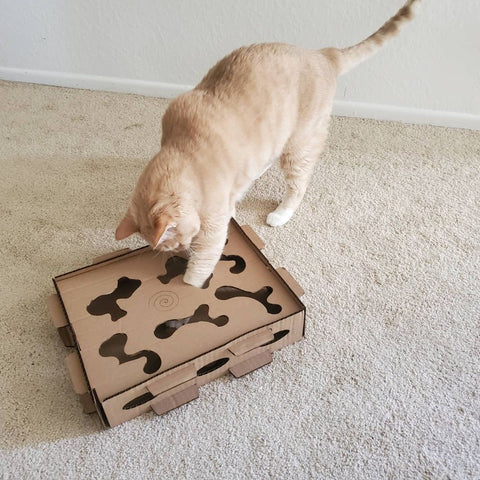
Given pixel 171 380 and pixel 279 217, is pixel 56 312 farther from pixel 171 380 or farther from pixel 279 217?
pixel 279 217

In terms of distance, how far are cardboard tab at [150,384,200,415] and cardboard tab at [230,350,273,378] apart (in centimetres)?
10

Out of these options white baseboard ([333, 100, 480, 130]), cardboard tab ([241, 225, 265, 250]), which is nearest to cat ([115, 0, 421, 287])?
cardboard tab ([241, 225, 265, 250])

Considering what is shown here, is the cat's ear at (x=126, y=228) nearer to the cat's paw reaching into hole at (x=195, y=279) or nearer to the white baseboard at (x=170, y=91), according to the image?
the cat's paw reaching into hole at (x=195, y=279)

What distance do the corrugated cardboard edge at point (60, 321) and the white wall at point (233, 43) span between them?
1.11m

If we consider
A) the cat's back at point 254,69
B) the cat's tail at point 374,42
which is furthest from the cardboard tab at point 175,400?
the cat's tail at point 374,42

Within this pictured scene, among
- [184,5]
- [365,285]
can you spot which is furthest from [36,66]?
[365,285]

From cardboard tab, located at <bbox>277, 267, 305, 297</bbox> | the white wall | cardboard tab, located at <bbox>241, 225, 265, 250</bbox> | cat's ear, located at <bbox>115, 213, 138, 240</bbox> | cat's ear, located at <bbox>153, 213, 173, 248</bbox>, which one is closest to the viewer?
cat's ear, located at <bbox>153, 213, 173, 248</bbox>

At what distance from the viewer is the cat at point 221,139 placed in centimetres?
102

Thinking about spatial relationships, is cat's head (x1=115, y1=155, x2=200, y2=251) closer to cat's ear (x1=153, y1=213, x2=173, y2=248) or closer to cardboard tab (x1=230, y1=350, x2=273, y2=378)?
cat's ear (x1=153, y1=213, x2=173, y2=248)

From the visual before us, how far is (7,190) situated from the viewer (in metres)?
1.51

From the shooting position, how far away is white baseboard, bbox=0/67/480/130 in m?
1.77

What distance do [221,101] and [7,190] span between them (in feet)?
2.72

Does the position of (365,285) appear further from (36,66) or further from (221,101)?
(36,66)

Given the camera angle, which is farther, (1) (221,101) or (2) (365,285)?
(2) (365,285)
